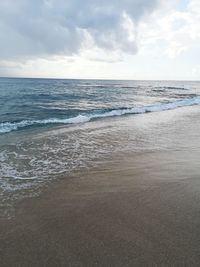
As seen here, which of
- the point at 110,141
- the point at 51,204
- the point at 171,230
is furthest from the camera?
the point at 110,141

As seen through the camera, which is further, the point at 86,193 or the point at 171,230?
the point at 86,193

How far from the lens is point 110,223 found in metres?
4.09

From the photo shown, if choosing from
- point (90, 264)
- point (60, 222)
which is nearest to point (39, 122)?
point (60, 222)

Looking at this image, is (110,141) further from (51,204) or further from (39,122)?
(39,122)

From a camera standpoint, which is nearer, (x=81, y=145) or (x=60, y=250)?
(x=60, y=250)

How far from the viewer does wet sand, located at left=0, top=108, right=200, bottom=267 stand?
10.9ft

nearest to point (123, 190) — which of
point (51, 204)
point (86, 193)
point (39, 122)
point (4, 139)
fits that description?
point (86, 193)

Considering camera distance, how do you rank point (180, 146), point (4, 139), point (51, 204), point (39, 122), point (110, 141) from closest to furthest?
point (51, 204)
point (180, 146)
point (110, 141)
point (4, 139)
point (39, 122)

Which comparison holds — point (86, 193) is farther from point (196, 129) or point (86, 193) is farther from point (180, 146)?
point (196, 129)

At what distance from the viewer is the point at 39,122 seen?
603 inches

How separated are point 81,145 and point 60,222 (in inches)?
213

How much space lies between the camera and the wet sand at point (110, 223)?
3314 millimetres

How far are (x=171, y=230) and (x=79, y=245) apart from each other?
147 centimetres

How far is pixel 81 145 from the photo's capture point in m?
9.46
